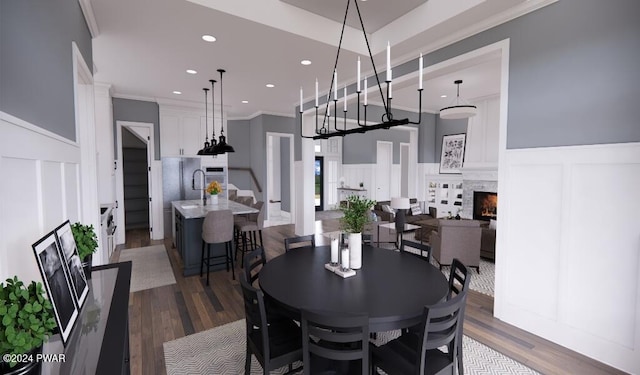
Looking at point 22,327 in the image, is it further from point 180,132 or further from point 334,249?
point 180,132

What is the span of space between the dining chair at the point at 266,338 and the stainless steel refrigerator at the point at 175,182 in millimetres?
Answer: 5609

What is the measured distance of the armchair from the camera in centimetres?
429

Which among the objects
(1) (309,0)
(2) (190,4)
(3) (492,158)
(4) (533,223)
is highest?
(1) (309,0)

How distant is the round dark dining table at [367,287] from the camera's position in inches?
63.6

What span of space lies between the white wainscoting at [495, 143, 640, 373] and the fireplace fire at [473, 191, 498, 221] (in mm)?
4289

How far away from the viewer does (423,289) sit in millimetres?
1881

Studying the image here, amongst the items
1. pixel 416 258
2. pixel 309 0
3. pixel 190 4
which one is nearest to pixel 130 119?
pixel 190 4

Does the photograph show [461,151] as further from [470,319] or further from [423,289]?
[423,289]

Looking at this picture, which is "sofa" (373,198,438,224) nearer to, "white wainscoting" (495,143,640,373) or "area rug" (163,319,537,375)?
"white wainscoting" (495,143,640,373)

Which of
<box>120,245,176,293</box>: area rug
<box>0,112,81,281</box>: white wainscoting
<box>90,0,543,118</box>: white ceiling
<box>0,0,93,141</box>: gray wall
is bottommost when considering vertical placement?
<box>120,245,176,293</box>: area rug

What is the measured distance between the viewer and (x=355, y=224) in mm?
2277

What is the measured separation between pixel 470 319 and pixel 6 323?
3451 millimetres

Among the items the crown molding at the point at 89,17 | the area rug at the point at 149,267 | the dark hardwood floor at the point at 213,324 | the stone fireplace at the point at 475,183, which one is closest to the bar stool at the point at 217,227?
the dark hardwood floor at the point at 213,324

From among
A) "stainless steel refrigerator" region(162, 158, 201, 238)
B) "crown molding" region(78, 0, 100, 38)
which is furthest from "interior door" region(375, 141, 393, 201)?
"crown molding" region(78, 0, 100, 38)
